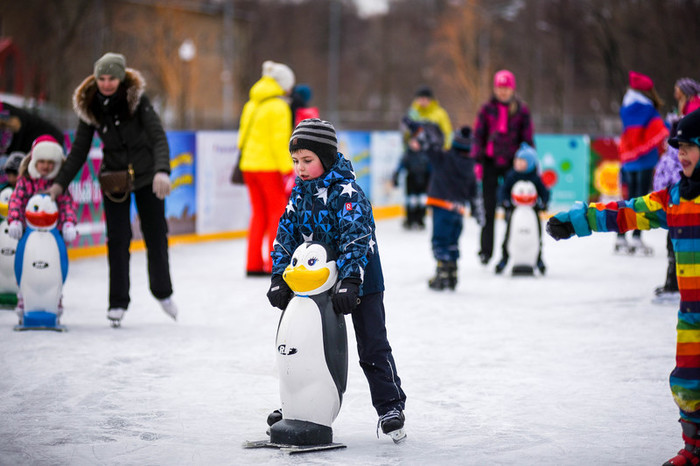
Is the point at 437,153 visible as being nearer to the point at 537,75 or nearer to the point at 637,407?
the point at 637,407

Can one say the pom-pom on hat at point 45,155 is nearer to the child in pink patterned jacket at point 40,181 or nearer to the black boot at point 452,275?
the child in pink patterned jacket at point 40,181

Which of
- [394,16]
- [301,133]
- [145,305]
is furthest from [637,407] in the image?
[394,16]

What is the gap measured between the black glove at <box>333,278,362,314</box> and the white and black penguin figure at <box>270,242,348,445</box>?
0.32 ft

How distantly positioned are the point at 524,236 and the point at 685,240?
6113 mm

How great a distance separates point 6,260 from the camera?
7629mm

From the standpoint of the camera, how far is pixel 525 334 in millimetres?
7160

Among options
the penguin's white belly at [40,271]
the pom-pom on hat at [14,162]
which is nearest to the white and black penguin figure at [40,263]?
the penguin's white belly at [40,271]

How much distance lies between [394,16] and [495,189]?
51.2 metres

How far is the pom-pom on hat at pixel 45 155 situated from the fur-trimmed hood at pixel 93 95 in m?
0.30

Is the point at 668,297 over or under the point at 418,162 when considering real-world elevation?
under

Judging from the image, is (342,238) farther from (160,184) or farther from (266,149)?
(266,149)

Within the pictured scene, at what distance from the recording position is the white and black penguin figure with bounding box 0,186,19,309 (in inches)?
300

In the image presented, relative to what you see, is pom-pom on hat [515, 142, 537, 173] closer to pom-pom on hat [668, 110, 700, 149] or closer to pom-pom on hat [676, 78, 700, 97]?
pom-pom on hat [676, 78, 700, 97]

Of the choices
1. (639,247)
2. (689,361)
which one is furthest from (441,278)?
(689,361)
